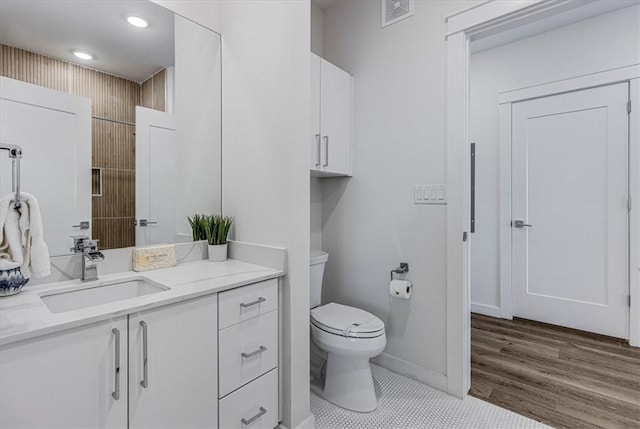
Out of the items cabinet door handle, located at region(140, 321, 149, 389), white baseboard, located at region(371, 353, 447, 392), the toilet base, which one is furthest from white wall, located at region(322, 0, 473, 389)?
cabinet door handle, located at region(140, 321, 149, 389)

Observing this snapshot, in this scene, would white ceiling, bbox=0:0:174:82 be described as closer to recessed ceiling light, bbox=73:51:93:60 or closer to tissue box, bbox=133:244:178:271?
recessed ceiling light, bbox=73:51:93:60

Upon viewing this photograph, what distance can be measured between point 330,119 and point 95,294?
1.61 meters

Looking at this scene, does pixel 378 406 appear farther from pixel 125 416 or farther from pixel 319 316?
Result: pixel 125 416

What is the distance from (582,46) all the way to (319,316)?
3.06 m

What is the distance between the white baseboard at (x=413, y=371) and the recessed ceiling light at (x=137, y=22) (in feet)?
7.72

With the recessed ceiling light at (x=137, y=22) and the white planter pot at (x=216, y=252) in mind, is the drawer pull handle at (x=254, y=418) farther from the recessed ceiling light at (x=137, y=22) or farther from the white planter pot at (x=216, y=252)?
the recessed ceiling light at (x=137, y=22)

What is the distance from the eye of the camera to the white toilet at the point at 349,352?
1.69 metres

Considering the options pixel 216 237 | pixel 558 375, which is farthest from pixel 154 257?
pixel 558 375

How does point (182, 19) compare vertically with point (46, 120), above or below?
above

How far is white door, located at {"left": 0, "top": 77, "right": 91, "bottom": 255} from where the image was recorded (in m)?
1.18

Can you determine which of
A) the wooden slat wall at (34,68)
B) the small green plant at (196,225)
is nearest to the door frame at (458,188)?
the small green plant at (196,225)

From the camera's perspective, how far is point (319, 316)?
74.3 inches

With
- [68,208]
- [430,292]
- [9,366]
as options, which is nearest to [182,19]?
[68,208]

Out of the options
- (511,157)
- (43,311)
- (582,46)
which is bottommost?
(43,311)
